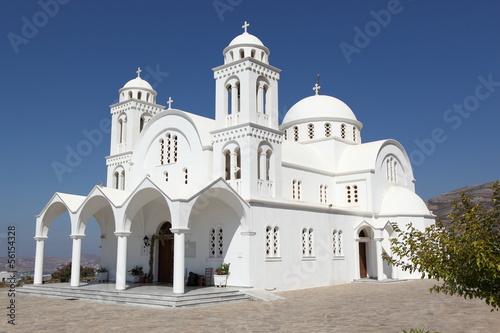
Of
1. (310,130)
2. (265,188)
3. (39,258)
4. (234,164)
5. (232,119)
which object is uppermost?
(310,130)

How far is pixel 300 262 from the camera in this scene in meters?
22.4

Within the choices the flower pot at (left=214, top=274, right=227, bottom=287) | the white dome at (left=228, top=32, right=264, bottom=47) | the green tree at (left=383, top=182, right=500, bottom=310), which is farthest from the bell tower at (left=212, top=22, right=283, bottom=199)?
the green tree at (left=383, top=182, right=500, bottom=310)

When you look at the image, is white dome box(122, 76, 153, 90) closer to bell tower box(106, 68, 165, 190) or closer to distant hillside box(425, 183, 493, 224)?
bell tower box(106, 68, 165, 190)

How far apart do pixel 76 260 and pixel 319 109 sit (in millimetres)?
18109

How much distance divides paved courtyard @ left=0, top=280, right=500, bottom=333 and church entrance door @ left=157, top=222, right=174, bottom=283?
5.55m

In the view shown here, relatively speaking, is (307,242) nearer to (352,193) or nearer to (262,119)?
(262,119)

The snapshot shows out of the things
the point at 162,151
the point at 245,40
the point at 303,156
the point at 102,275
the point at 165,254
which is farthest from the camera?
the point at 303,156

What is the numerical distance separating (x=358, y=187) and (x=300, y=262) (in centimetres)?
786

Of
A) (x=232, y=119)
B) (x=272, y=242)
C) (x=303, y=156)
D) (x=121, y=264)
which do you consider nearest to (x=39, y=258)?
(x=121, y=264)

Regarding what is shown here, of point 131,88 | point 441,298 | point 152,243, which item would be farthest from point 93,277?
point 441,298

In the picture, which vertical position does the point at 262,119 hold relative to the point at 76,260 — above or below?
above

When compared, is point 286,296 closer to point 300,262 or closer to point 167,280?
point 300,262

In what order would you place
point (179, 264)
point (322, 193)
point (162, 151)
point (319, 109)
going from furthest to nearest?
point (319, 109) → point (322, 193) → point (162, 151) → point (179, 264)

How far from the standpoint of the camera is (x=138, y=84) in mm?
27219
